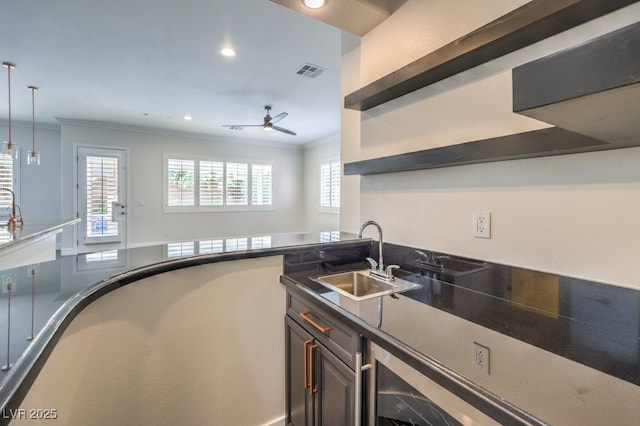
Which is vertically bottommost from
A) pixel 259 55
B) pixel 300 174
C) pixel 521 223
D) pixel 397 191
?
pixel 521 223

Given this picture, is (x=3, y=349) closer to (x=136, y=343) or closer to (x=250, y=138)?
(x=136, y=343)

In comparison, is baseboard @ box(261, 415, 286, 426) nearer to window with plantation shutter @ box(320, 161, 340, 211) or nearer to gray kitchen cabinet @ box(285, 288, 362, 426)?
gray kitchen cabinet @ box(285, 288, 362, 426)

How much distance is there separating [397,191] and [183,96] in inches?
152

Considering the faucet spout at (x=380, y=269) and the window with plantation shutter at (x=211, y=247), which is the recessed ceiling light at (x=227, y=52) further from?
the faucet spout at (x=380, y=269)

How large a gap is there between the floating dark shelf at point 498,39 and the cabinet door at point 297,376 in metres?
1.40

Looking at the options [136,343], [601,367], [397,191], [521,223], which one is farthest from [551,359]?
[136,343]

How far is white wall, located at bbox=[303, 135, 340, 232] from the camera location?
23.8 feet

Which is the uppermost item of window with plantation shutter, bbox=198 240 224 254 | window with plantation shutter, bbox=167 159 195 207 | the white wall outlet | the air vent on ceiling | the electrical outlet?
the air vent on ceiling

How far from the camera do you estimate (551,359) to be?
31.8 inches

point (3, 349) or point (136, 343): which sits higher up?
point (3, 349)

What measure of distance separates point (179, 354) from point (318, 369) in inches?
27.0

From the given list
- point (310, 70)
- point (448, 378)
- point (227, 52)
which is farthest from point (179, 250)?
point (310, 70)

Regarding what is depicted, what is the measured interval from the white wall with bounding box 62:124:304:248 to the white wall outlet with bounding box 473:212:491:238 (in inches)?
260

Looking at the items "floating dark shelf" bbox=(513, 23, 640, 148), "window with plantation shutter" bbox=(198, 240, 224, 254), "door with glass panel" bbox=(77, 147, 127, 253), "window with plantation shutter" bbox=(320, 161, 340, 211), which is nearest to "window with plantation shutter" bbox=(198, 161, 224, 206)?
"door with glass panel" bbox=(77, 147, 127, 253)
